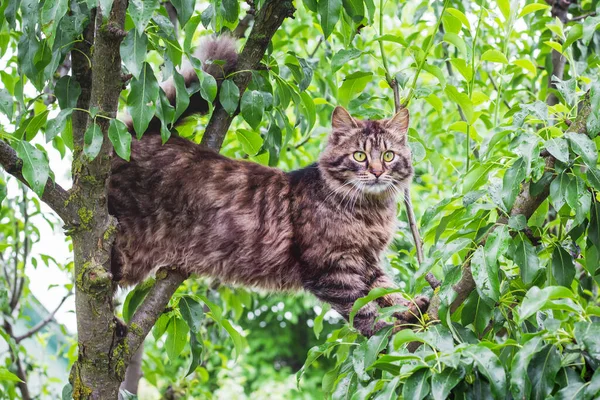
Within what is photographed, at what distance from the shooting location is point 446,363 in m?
1.63

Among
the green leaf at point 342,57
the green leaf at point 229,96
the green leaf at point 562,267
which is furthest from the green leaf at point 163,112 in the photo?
the green leaf at point 562,267

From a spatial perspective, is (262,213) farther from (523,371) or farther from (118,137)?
(523,371)

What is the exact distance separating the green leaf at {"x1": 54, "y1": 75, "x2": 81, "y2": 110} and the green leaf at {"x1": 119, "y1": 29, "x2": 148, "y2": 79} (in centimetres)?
52

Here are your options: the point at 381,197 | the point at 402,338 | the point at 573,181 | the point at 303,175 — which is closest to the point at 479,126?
the point at 381,197

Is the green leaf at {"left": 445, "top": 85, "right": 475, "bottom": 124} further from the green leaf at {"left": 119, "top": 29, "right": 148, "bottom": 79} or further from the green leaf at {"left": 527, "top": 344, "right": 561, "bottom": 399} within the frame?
the green leaf at {"left": 527, "top": 344, "right": 561, "bottom": 399}

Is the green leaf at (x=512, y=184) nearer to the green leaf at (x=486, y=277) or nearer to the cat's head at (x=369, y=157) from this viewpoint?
the green leaf at (x=486, y=277)

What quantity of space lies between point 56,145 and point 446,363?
6.88ft

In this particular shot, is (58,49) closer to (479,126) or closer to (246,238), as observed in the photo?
(246,238)

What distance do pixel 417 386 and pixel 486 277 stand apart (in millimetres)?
422

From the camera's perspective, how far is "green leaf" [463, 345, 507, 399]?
5.31 ft

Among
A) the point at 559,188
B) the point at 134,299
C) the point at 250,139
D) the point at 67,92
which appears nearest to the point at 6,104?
the point at 67,92

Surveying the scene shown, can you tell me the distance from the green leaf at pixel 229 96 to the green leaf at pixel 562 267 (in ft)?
3.89

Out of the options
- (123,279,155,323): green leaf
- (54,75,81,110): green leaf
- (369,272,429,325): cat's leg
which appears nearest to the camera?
(54,75,81,110): green leaf

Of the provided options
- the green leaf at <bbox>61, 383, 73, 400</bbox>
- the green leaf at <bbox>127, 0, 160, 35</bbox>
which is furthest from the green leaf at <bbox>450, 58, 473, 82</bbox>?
the green leaf at <bbox>61, 383, 73, 400</bbox>
